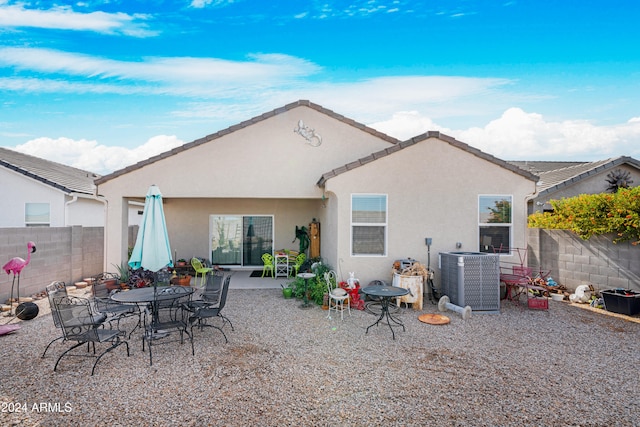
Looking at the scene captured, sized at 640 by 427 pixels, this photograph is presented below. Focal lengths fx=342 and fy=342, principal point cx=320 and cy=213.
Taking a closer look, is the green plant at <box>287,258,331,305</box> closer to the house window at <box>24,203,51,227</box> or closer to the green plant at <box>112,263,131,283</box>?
the green plant at <box>112,263,131,283</box>

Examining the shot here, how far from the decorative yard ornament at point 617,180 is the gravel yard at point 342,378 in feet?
32.7

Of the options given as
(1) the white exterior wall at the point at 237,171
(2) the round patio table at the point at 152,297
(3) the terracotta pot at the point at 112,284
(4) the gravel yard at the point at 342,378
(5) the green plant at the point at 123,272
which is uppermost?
(1) the white exterior wall at the point at 237,171

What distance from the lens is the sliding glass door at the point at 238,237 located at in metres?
13.9

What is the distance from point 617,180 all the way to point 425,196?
10.8 metres

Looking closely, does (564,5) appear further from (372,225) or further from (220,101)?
(220,101)

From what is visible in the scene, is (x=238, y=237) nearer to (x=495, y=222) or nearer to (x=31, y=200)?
(x=31, y=200)

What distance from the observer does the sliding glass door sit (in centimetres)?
1389

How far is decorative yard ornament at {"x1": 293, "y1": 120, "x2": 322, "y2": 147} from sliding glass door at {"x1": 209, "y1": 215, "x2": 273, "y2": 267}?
13.7 feet

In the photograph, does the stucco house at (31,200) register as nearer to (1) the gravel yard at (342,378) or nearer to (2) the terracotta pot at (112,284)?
(2) the terracotta pot at (112,284)

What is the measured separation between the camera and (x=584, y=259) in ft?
29.7

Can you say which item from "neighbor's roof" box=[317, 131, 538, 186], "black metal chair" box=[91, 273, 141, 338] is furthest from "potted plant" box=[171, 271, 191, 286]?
"neighbor's roof" box=[317, 131, 538, 186]

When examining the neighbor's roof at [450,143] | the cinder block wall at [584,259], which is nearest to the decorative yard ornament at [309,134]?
the neighbor's roof at [450,143]

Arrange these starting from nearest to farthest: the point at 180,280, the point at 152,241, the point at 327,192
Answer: the point at 152,241 → the point at 327,192 → the point at 180,280

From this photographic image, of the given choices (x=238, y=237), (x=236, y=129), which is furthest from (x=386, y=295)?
(x=238, y=237)
